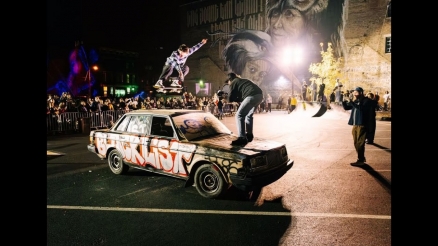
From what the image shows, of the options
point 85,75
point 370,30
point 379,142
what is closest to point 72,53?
point 85,75

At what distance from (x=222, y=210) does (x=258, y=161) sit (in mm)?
999

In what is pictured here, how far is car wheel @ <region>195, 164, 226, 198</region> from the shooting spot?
5.14 m

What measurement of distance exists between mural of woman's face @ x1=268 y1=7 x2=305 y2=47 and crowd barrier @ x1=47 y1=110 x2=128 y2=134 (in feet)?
83.9

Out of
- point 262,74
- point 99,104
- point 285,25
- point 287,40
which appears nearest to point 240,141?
point 99,104

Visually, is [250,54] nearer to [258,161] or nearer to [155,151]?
[155,151]

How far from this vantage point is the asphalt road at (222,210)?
12.3 feet

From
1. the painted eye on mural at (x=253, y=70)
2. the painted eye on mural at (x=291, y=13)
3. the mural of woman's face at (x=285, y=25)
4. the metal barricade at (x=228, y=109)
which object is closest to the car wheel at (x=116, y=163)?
the metal barricade at (x=228, y=109)

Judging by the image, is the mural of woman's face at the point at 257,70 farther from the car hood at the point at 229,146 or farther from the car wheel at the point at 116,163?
the car hood at the point at 229,146

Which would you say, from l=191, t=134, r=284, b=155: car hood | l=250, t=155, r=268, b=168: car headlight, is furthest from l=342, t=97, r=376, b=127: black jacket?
l=250, t=155, r=268, b=168: car headlight

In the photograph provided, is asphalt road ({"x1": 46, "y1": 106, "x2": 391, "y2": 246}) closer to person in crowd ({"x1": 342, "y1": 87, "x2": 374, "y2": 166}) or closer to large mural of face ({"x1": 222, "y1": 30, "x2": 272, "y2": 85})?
person in crowd ({"x1": 342, "y1": 87, "x2": 374, "y2": 166})

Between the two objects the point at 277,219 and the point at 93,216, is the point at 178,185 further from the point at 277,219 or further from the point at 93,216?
the point at 277,219

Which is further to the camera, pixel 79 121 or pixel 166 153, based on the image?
pixel 79 121

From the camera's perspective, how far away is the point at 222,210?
4715 mm
